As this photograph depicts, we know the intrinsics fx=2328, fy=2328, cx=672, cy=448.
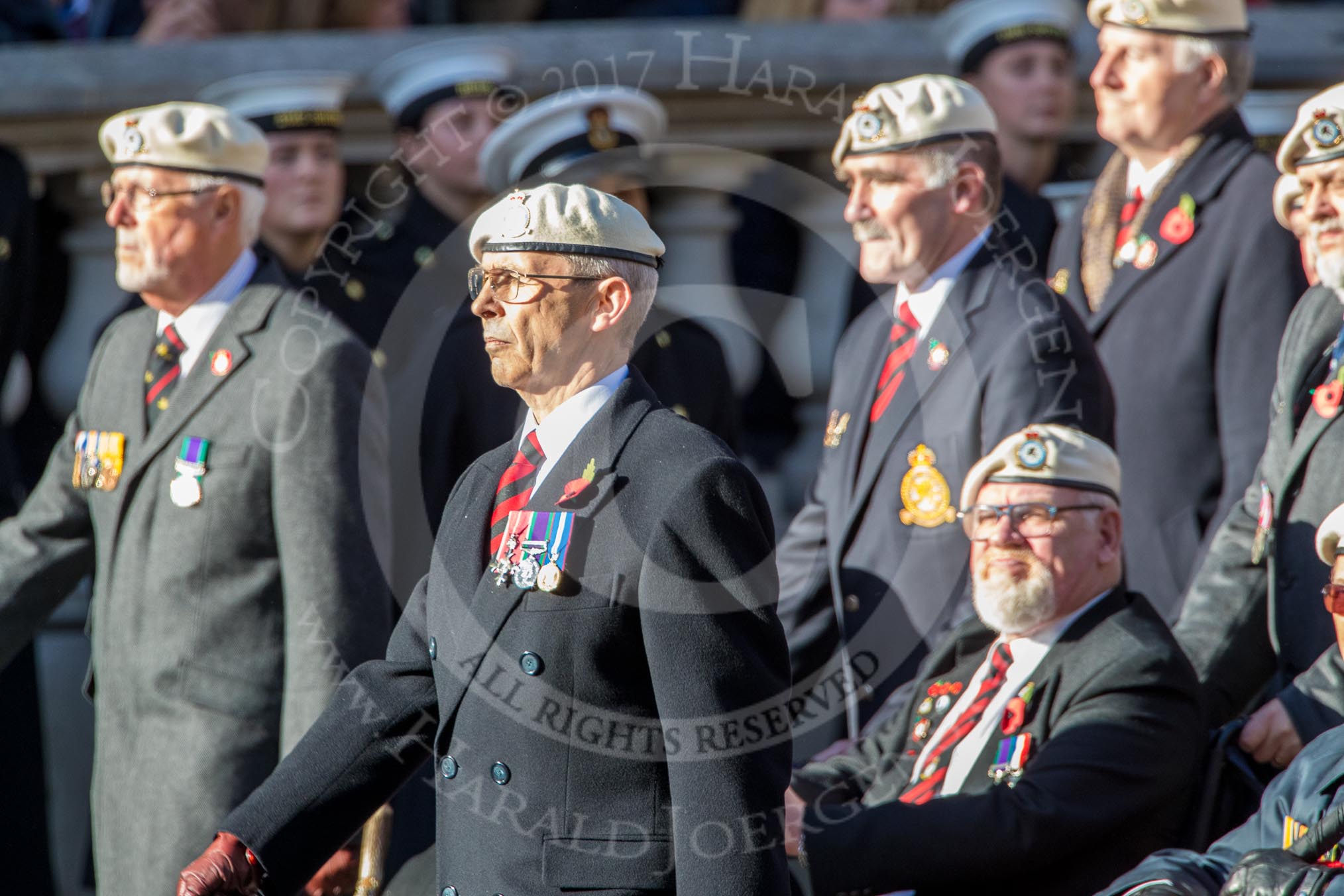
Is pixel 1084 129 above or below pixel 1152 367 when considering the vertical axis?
above

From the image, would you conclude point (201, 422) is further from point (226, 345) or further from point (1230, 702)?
point (1230, 702)

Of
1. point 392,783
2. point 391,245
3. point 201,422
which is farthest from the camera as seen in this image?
point 391,245

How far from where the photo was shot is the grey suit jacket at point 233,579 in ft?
15.8

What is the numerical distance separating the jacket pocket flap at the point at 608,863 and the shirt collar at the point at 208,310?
1952 millimetres

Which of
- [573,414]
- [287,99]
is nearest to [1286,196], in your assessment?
[573,414]

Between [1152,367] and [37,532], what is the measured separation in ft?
8.59

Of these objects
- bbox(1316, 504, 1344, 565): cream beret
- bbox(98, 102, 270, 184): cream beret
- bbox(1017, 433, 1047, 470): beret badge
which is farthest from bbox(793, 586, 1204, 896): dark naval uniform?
bbox(98, 102, 270, 184): cream beret

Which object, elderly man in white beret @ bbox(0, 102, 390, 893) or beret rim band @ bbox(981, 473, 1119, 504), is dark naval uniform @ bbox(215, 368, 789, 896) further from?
beret rim band @ bbox(981, 473, 1119, 504)

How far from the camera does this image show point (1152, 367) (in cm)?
554

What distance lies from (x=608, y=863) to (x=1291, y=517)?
199 cm

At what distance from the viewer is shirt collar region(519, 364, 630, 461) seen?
12.2 ft

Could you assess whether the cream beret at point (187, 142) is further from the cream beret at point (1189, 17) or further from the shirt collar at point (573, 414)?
the cream beret at point (1189, 17)

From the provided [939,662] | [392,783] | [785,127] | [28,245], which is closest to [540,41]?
[785,127]

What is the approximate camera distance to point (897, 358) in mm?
5449
